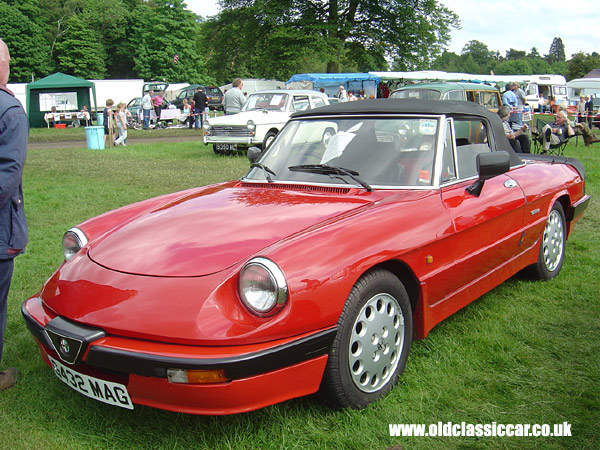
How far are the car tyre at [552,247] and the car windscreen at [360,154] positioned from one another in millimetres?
1549

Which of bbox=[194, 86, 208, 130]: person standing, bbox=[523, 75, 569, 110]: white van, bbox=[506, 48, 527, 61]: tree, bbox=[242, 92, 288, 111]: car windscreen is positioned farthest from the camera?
bbox=[506, 48, 527, 61]: tree

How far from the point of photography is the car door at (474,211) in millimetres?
3417

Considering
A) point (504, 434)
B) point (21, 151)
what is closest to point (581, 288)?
point (504, 434)

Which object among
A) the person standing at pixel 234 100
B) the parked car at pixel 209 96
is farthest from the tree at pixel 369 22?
the person standing at pixel 234 100

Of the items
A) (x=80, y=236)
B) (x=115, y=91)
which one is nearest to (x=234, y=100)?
(x=80, y=236)

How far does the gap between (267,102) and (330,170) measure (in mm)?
12144

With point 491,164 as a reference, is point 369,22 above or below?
above

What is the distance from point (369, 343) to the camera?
2791 mm

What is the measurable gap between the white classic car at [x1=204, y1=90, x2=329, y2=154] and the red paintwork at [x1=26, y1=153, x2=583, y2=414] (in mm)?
10758

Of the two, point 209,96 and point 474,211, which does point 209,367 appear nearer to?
point 474,211

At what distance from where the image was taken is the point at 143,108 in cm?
2736

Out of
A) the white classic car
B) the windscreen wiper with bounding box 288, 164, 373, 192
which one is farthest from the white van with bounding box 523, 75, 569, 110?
the windscreen wiper with bounding box 288, 164, 373, 192

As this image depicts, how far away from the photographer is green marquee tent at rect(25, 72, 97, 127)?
2781 cm

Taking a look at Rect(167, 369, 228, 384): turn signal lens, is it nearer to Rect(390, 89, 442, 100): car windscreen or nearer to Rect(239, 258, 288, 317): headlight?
Rect(239, 258, 288, 317): headlight
